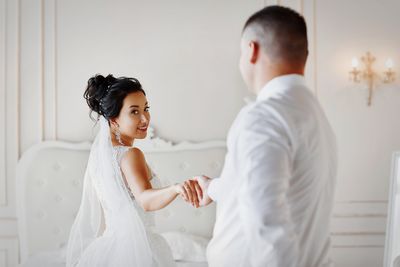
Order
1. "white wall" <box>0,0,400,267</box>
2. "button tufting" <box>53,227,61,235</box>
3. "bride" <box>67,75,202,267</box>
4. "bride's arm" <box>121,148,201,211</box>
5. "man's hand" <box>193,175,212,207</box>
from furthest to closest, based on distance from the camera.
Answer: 1. "white wall" <box>0,0,400,267</box>
2. "button tufting" <box>53,227,61,235</box>
3. "bride" <box>67,75,202,267</box>
4. "bride's arm" <box>121,148,201,211</box>
5. "man's hand" <box>193,175,212,207</box>

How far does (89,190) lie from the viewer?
2.58 m

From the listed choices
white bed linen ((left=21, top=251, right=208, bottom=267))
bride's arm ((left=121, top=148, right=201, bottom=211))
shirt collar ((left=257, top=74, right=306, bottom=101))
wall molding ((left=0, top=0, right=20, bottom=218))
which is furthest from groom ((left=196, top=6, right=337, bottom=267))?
wall molding ((left=0, top=0, right=20, bottom=218))

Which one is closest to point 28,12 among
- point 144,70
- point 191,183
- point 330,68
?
point 144,70

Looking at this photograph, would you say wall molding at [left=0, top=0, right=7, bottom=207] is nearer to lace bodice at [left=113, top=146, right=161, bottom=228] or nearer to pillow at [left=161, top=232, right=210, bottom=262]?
pillow at [left=161, top=232, right=210, bottom=262]

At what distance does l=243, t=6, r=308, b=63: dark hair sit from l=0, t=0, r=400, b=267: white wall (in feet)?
8.66

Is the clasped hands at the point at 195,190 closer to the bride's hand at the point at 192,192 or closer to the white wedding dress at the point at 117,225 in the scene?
the bride's hand at the point at 192,192

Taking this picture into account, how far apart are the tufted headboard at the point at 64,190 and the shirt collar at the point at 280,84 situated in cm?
257

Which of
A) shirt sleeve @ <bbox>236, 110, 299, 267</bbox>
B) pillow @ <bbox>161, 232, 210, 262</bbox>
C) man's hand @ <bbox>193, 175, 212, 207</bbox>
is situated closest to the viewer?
shirt sleeve @ <bbox>236, 110, 299, 267</bbox>

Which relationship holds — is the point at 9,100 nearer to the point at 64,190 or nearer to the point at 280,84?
the point at 64,190

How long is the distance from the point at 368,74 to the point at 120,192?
2.53m

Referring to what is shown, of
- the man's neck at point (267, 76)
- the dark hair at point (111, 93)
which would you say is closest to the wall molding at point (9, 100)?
the dark hair at point (111, 93)

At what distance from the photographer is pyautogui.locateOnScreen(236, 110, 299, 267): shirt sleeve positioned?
4.30ft

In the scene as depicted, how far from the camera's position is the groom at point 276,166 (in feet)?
4.33

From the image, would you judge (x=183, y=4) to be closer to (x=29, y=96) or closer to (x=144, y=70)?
(x=144, y=70)
